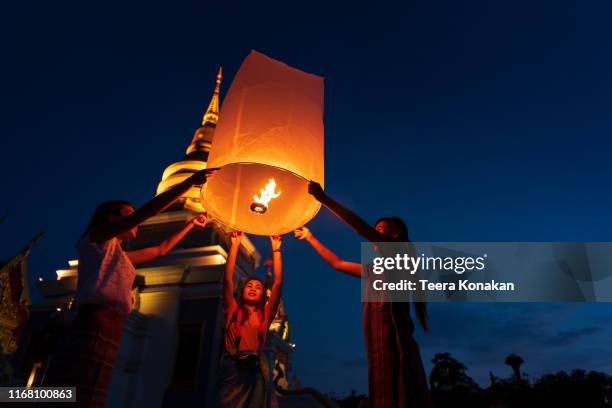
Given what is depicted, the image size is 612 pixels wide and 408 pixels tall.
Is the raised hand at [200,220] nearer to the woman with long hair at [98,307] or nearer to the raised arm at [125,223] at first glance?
the woman with long hair at [98,307]

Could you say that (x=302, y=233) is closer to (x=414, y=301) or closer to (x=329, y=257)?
(x=329, y=257)

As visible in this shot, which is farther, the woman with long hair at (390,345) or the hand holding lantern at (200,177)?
the hand holding lantern at (200,177)

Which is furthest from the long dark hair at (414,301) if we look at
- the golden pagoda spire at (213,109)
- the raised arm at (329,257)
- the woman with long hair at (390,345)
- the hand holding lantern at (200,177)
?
the golden pagoda spire at (213,109)

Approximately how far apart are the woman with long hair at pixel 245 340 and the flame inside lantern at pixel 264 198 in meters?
0.64

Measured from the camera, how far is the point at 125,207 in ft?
10.5

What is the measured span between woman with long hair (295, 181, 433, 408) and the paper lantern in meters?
0.36

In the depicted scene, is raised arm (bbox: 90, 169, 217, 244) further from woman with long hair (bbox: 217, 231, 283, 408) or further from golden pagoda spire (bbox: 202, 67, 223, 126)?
golden pagoda spire (bbox: 202, 67, 223, 126)

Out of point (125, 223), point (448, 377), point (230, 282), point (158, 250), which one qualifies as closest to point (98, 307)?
point (125, 223)

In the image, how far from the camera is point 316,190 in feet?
10.7

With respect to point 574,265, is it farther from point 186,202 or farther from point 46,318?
point 46,318

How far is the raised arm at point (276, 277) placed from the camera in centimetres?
402

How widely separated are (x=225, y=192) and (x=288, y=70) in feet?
3.86

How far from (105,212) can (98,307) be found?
697 millimetres

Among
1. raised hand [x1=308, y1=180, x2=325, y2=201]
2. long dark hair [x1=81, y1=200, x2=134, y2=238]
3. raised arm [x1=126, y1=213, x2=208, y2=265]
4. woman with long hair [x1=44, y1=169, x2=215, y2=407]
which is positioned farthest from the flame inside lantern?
long dark hair [x1=81, y1=200, x2=134, y2=238]
